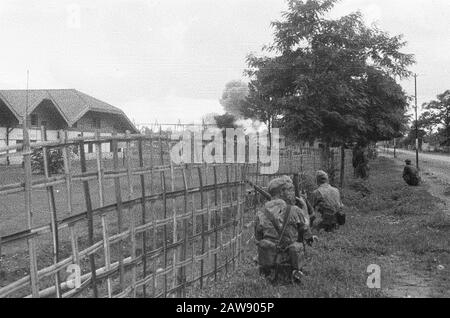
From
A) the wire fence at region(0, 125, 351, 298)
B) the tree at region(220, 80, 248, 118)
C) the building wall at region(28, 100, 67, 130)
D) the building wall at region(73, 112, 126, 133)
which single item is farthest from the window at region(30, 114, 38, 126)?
the tree at region(220, 80, 248, 118)

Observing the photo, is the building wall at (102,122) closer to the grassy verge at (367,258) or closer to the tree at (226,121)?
the tree at (226,121)

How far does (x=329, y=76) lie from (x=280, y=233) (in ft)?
35.6

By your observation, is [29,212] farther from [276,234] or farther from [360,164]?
[360,164]

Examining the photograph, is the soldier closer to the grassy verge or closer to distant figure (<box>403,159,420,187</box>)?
the grassy verge

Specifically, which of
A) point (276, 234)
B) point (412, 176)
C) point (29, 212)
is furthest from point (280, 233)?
point (412, 176)

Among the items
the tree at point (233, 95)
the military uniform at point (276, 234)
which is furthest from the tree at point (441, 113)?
the military uniform at point (276, 234)

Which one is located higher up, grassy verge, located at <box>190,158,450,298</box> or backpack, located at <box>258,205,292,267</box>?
backpack, located at <box>258,205,292,267</box>

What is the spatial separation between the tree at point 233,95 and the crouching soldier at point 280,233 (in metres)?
61.0

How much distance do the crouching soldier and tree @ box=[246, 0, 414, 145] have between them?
10.2 metres

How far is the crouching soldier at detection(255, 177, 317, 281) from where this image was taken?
6070mm

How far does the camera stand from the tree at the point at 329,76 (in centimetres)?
1627

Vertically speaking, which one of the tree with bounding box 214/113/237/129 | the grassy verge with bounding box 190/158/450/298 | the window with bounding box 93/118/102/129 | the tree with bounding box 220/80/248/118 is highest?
the tree with bounding box 220/80/248/118
